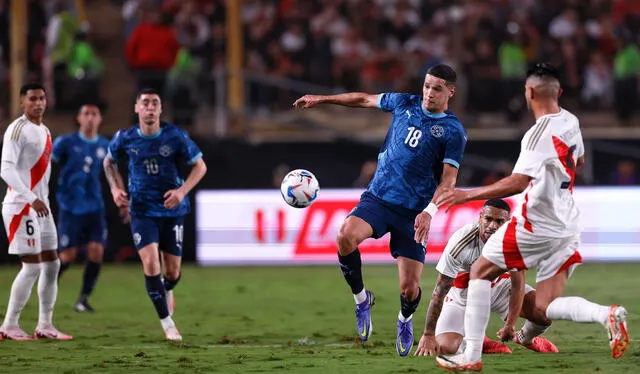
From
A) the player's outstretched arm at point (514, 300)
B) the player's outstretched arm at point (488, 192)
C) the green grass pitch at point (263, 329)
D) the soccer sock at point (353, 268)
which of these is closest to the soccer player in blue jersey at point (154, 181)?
the green grass pitch at point (263, 329)

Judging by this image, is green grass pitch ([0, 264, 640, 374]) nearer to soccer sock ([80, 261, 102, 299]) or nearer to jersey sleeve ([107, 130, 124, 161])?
soccer sock ([80, 261, 102, 299])

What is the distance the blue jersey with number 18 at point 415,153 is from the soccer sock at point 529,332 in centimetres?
138

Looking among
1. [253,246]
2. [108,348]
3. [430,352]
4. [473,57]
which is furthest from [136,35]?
[430,352]

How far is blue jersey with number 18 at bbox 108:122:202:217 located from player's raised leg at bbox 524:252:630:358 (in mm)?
4417

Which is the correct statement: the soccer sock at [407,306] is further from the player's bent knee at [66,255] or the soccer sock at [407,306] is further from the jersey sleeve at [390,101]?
the player's bent knee at [66,255]

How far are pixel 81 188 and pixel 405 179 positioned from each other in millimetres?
5987

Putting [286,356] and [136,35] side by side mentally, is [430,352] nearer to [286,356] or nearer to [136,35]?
[286,356]

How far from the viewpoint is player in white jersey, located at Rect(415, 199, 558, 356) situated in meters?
9.81

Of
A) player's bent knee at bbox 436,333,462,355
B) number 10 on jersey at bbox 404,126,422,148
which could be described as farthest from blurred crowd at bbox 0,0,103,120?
player's bent knee at bbox 436,333,462,355

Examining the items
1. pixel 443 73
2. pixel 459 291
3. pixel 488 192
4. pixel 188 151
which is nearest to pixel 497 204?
pixel 459 291

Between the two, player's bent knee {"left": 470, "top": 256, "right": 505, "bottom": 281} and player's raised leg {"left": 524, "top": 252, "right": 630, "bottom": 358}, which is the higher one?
player's bent knee {"left": 470, "top": 256, "right": 505, "bottom": 281}

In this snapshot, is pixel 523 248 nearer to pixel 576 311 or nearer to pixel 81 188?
pixel 576 311

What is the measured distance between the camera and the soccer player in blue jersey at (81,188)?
14883 millimetres

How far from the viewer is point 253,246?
20.7 m
